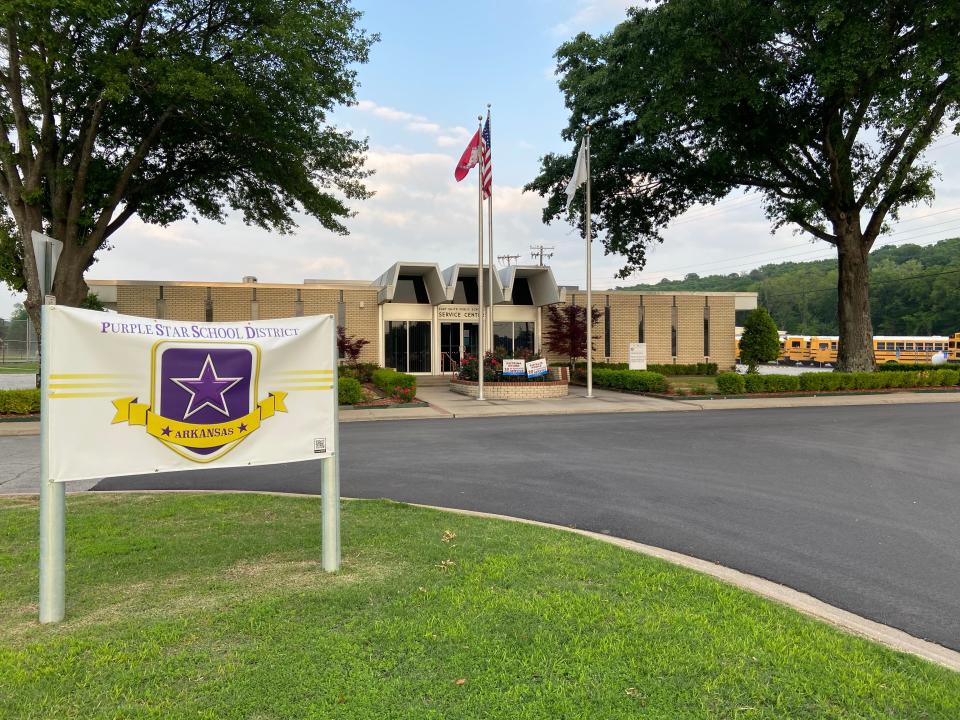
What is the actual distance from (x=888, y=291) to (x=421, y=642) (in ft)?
307

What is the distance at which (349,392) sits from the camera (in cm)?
1806

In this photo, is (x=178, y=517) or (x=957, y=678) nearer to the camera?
(x=957, y=678)

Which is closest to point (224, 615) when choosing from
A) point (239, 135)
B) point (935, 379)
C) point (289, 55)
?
point (289, 55)

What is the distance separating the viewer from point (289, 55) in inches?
616

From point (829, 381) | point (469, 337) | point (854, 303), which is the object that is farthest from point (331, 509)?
point (469, 337)

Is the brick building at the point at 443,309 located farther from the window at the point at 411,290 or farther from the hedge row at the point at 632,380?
the hedge row at the point at 632,380

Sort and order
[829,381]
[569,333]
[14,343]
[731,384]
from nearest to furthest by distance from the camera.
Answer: [731,384], [829,381], [569,333], [14,343]

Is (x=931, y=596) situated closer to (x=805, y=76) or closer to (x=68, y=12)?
(x=68, y=12)

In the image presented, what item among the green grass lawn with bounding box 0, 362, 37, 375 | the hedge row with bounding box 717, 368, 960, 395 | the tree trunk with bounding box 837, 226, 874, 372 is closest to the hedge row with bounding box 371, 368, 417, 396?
the hedge row with bounding box 717, 368, 960, 395

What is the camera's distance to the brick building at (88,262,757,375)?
90.1 feet

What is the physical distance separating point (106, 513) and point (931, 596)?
23.6 ft

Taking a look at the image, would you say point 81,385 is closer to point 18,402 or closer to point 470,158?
point 18,402

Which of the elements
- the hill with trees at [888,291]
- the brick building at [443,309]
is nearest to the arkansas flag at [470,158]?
the brick building at [443,309]

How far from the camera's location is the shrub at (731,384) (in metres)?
21.1
